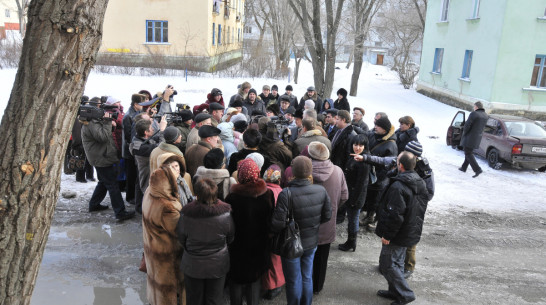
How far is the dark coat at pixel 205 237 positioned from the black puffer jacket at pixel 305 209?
1.55ft

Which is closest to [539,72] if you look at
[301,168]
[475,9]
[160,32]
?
[475,9]

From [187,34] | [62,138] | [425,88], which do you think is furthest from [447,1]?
[62,138]

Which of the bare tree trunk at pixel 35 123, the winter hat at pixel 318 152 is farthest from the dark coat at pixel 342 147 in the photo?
the bare tree trunk at pixel 35 123

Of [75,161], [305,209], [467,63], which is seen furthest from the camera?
[467,63]

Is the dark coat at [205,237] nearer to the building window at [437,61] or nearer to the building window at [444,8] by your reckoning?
the building window at [437,61]

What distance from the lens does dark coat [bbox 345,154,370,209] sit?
18.0 feet

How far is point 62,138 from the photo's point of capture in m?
2.21

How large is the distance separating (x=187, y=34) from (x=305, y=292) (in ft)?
83.7

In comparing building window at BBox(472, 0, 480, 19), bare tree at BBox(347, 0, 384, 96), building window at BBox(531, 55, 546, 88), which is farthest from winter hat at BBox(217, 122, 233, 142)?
building window at BBox(472, 0, 480, 19)

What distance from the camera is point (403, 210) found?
4191 mm

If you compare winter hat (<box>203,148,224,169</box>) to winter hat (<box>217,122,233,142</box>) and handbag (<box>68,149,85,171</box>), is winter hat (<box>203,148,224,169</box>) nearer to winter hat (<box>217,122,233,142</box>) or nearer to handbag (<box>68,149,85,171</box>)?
winter hat (<box>217,122,233,142</box>)

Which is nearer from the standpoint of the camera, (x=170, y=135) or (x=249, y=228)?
(x=249, y=228)

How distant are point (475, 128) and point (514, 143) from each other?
1067mm

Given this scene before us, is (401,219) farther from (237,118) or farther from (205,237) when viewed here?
(237,118)
